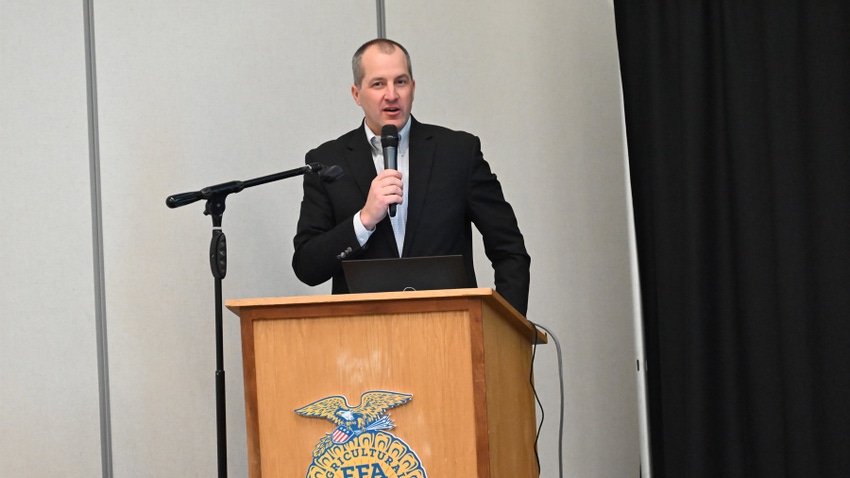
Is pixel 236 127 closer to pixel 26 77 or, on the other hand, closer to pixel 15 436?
pixel 26 77

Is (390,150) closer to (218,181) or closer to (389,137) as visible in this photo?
(389,137)

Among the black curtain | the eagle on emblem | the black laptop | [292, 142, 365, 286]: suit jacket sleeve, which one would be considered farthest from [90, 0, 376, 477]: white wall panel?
the eagle on emblem

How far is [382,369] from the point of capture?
2.09m

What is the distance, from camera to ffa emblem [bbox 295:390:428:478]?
81.0 inches

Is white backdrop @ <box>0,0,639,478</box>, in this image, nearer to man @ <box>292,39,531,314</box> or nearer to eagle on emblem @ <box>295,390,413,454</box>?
man @ <box>292,39,531,314</box>

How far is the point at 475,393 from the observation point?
2062 mm

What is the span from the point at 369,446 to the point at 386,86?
1.31 meters

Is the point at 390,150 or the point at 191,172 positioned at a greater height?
the point at 191,172

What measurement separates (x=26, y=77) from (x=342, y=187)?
1.50 metres

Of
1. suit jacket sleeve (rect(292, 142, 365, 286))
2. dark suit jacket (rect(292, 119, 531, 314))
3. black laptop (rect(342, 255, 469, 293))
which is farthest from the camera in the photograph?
dark suit jacket (rect(292, 119, 531, 314))

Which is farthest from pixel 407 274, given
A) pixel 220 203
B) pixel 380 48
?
pixel 380 48

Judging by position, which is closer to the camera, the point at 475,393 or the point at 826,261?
the point at 475,393

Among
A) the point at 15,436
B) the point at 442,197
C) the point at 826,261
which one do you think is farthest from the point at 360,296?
the point at 15,436

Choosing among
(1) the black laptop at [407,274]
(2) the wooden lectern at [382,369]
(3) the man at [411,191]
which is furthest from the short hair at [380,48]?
(2) the wooden lectern at [382,369]
